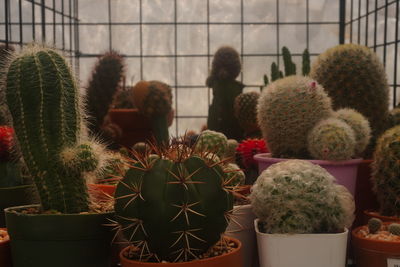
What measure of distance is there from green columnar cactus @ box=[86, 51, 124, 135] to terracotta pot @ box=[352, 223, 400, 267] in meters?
1.56

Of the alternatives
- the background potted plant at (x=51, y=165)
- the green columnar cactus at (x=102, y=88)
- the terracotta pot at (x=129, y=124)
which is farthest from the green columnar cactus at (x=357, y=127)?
the terracotta pot at (x=129, y=124)

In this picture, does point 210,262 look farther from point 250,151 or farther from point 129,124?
point 129,124

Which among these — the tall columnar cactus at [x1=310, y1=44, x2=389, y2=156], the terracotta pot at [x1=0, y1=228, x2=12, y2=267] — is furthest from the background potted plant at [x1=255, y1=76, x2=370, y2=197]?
the terracotta pot at [x1=0, y1=228, x2=12, y2=267]

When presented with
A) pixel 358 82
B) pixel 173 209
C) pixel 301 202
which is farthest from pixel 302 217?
pixel 358 82

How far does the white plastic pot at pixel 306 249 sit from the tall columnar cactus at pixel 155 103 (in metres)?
1.71

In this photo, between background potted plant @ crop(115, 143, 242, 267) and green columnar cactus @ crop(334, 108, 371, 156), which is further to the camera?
green columnar cactus @ crop(334, 108, 371, 156)

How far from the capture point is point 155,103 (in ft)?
10.1

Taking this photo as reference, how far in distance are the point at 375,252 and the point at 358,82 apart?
0.75 meters

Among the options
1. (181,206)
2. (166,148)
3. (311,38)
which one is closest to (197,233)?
(181,206)

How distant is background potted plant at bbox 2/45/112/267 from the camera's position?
4.22 ft

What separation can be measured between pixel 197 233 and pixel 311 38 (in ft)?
9.06

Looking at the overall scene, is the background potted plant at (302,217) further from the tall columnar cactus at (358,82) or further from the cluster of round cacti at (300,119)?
the tall columnar cactus at (358,82)

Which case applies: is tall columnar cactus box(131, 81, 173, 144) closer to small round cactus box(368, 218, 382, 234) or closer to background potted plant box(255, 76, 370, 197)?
background potted plant box(255, 76, 370, 197)

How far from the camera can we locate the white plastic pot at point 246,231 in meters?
1.55
